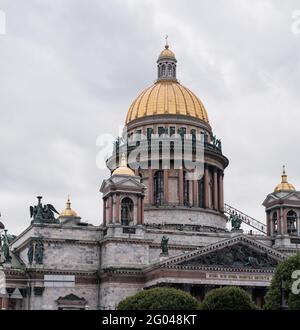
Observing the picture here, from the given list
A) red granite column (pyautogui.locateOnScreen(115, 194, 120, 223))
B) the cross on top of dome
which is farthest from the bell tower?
the cross on top of dome

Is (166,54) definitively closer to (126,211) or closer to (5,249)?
(126,211)

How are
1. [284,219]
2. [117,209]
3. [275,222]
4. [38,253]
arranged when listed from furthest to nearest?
1. [275,222]
2. [284,219]
3. [117,209]
4. [38,253]

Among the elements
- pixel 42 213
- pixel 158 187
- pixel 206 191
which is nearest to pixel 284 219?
pixel 206 191

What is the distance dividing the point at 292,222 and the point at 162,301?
2878 cm

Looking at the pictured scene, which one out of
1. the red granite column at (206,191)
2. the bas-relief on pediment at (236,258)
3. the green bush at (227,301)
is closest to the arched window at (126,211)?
the bas-relief on pediment at (236,258)

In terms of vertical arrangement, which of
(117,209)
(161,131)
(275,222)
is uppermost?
(161,131)

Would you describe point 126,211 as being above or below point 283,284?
above

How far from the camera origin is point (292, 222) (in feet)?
259

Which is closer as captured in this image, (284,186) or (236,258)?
(236,258)

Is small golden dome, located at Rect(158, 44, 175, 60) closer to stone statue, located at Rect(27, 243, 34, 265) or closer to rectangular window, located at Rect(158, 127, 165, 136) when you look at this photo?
rectangular window, located at Rect(158, 127, 165, 136)

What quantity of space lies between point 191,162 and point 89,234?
1818cm

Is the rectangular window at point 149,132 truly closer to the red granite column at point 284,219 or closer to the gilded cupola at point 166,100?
the gilded cupola at point 166,100
